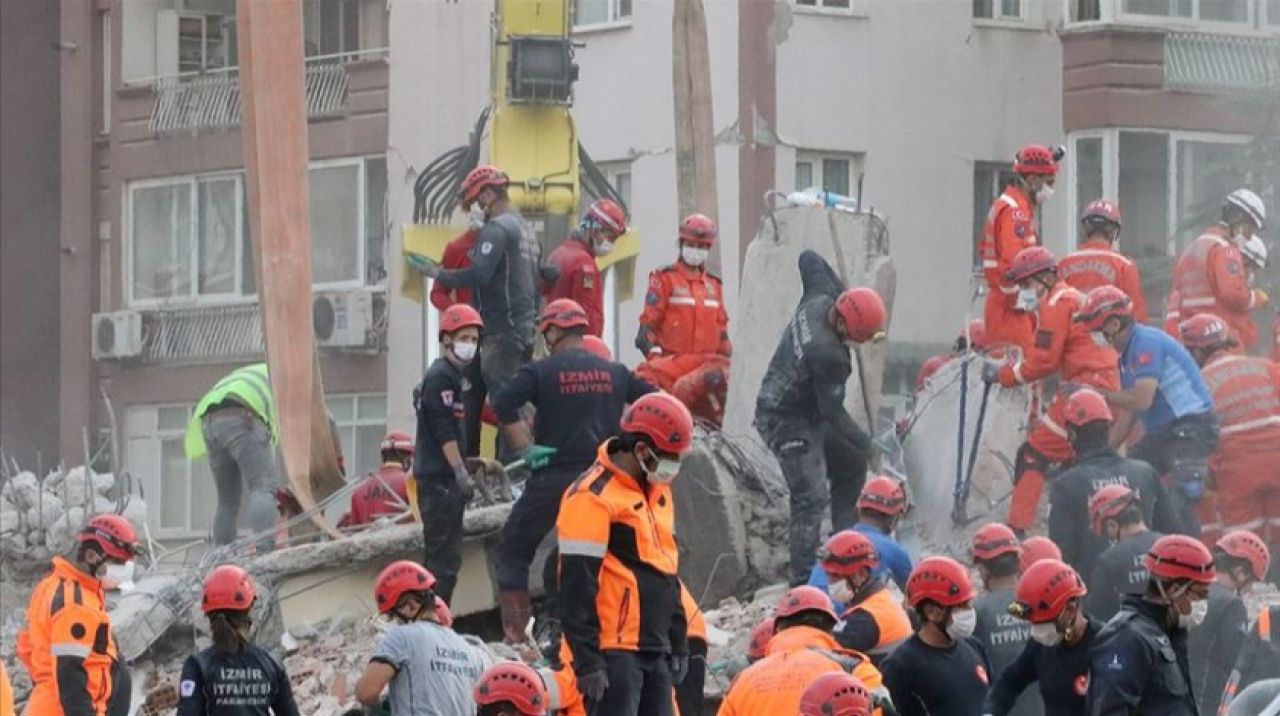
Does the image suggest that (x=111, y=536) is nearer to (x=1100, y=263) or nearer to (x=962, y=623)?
(x=962, y=623)

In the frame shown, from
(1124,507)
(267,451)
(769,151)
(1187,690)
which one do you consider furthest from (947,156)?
(1187,690)

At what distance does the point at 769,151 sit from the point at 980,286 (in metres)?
2.91

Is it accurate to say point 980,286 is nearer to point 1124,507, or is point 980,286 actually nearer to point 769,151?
point 769,151

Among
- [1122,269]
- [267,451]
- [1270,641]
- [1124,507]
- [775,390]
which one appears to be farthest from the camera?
[267,451]

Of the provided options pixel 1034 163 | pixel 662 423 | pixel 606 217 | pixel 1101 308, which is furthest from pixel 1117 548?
pixel 606 217

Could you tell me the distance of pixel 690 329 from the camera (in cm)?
1870

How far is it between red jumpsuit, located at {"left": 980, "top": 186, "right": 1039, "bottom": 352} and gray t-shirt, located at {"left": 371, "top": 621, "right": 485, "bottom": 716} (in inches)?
233

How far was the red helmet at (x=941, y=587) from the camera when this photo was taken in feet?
40.4

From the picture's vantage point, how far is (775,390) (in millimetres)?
16750

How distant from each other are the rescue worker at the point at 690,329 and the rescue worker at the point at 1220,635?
460 cm

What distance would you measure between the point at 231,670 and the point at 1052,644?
3180mm

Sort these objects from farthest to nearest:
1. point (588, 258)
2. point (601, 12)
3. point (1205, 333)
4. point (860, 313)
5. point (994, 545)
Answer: point (601, 12)
point (588, 258)
point (1205, 333)
point (860, 313)
point (994, 545)

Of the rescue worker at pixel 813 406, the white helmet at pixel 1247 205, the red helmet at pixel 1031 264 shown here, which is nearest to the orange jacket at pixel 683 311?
the rescue worker at pixel 813 406

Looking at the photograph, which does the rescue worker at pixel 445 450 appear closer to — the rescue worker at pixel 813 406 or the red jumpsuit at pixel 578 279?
the rescue worker at pixel 813 406
